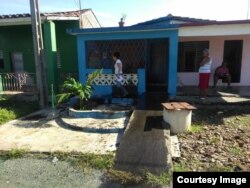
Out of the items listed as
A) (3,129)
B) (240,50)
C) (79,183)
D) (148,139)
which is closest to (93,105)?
(3,129)

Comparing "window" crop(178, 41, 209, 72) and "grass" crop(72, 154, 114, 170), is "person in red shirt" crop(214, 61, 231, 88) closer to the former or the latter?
"window" crop(178, 41, 209, 72)

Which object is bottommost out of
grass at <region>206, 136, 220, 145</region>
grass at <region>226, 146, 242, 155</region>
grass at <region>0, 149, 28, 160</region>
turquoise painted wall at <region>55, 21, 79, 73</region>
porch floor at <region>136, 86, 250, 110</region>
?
grass at <region>0, 149, 28, 160</region>

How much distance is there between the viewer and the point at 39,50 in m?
8.62

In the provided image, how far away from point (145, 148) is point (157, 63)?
677 cm

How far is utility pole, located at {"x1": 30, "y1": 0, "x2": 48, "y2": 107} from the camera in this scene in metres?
8.37

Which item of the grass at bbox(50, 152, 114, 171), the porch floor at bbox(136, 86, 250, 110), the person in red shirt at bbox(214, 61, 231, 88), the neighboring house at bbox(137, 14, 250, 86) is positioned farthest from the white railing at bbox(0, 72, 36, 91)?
the person in red shirt at bbox(214, 61, 231, 88)

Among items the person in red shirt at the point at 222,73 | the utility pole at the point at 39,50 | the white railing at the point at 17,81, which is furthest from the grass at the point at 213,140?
the white railing at the point at 17,81

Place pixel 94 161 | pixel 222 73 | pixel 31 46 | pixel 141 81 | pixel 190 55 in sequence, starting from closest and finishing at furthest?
pixel 94 161
pixel 141 81
pixel 222 73
pixel 190 55
pixel 31 46

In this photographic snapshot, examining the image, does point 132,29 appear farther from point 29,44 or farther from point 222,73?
point 29,44

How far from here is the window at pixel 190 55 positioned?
422 inches

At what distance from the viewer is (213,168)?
419 cm

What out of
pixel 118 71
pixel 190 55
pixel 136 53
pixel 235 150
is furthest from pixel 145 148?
pixel 190 55

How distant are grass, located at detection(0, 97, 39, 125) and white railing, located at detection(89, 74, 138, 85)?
2509mm

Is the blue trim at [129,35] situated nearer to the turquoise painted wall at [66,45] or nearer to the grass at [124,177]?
the turquoise painted wall at [66,45]
